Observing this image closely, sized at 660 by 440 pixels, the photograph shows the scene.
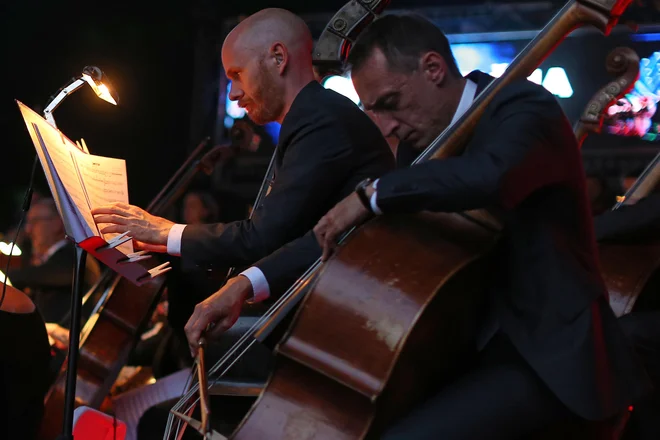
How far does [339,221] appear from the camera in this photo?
1.59m

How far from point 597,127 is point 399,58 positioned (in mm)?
1164

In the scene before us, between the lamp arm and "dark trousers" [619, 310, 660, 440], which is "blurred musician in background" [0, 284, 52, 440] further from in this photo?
"dark trousers" [619, 310, 660, 440]

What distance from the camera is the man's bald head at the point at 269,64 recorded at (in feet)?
7.95

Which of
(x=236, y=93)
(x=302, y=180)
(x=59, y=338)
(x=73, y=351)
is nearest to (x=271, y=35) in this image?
(x=236, y=93)

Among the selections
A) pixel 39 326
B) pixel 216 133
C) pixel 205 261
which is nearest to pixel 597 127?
pixel 205 261

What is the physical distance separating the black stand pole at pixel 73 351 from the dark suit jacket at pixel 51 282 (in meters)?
2.33

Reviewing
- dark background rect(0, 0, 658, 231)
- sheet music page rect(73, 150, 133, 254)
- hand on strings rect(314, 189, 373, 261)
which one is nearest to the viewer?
hand on strings rect(314, 189, 373, 261)

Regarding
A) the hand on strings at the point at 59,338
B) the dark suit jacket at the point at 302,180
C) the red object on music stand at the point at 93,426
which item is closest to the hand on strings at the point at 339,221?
the dark suit jacket at the point at 302,180

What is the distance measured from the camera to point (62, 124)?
6246 mm

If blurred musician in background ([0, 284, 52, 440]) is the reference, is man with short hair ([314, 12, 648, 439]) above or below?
above

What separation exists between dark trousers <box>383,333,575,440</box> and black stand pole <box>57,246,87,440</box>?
83cm

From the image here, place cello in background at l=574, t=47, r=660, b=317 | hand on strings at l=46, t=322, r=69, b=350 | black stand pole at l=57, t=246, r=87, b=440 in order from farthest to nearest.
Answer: hand on strings at l=46, t=322, r=69, b=350 → cello in background at l=574, t=47, r=660, b=317 → black stand pole at l=57, t=246, r=87, b=440

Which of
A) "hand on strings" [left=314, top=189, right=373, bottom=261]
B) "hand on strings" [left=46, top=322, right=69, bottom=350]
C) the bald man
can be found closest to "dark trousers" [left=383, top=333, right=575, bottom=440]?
"hand on strings" [left=314, top=189, right=373, bottom=261]

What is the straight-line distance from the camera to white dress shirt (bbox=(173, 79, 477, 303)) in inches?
73.6
